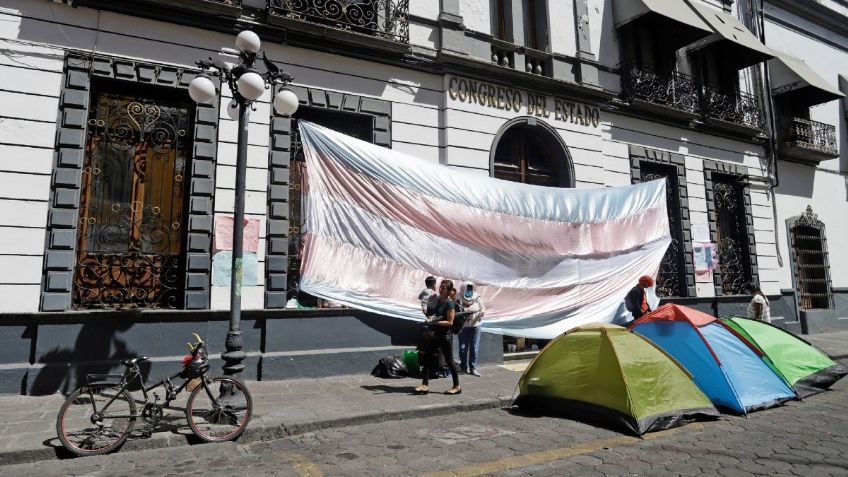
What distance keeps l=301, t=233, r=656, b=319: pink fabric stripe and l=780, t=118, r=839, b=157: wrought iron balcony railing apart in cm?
1065

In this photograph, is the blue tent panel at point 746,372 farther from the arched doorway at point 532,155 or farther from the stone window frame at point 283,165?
the stone window frame at point 283,165

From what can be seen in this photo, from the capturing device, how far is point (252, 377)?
8.28 m

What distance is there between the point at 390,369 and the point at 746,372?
5363mm

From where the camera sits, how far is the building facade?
764 centimetres

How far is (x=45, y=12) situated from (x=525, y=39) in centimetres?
980

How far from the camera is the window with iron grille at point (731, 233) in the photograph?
15156 mm

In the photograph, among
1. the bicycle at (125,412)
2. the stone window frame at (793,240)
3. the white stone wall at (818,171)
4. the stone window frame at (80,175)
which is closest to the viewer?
the bicycle at (125,412)

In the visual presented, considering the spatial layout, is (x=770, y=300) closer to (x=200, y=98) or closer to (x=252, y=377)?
(x=252, y=377)

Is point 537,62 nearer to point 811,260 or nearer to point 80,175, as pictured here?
point 80,175

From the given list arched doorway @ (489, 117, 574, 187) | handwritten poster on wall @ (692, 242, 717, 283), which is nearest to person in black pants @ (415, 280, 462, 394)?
arched doorway @ (489, 117, 574, 187)

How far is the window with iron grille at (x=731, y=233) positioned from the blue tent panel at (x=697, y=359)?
9.29 m

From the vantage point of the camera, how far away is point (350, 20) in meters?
10.2

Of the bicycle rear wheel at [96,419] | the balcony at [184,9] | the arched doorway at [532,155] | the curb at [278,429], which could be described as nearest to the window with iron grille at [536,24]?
the arched doorway at [532,155]

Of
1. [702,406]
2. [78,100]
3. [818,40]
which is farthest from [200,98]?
[818,40]
